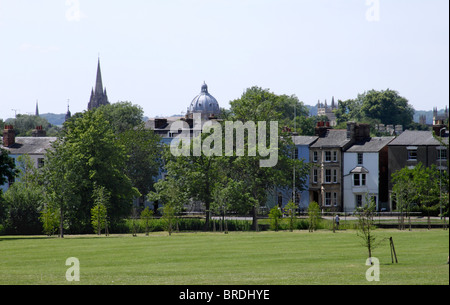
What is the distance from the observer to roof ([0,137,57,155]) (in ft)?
365

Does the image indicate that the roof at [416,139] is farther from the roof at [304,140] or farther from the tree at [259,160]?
the tree at [259,160]

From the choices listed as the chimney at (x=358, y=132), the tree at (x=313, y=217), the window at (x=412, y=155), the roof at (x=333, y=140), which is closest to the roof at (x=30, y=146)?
the roof at (x=333, y=140)

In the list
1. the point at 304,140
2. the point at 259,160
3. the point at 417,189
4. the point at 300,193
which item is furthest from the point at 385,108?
the point at 417,189

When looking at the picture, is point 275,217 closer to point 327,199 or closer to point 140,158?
point 327,199

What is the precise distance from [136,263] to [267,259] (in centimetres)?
670

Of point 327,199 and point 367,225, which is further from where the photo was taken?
point 327,199

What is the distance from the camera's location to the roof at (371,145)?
100438mm

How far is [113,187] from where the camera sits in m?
82.1

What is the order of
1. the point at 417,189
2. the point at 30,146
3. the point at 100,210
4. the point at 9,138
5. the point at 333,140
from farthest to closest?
the point at 30,146
the point at 9,138
the point at 333,140
the point at 417,189
the point at 100,210

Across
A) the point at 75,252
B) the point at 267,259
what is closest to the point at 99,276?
the point at 267,259

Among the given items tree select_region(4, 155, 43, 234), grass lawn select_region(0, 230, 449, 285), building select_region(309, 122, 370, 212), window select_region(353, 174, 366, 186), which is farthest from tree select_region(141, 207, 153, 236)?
window select_region(353, 174, 366, 186)

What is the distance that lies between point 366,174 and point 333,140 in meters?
6.59

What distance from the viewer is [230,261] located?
40.4 metres
